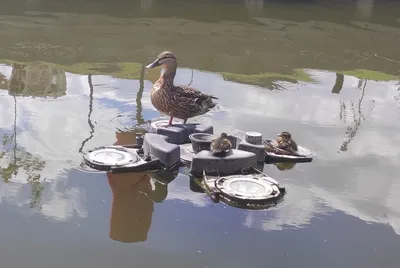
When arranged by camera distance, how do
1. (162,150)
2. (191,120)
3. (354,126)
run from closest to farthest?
(162,150)
(191,120)
(354,126)

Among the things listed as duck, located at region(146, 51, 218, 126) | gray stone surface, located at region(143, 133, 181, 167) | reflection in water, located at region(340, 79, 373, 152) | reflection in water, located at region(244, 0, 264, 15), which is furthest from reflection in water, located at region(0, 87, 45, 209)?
reflection in water, located at region(244, 0, 264, 15)

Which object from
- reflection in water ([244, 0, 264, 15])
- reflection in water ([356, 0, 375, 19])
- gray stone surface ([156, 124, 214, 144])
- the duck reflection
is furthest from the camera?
reflection in water ([356, 0, 375, 19])

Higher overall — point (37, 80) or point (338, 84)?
point (338, 84)

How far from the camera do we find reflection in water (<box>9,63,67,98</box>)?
314 inches

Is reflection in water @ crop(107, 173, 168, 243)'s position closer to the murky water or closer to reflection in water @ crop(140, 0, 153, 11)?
the murky water

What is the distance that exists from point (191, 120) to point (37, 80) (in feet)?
9.11

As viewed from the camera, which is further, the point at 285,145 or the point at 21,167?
the point at 285,145

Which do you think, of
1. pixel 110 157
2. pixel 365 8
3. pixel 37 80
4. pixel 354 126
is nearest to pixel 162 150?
pixel 110 157

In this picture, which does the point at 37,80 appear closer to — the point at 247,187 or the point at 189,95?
the point at 189,95

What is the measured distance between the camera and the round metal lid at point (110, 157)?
215 inches

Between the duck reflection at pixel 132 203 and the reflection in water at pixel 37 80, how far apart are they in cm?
305

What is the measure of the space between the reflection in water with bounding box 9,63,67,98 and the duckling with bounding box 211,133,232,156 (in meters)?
3.33

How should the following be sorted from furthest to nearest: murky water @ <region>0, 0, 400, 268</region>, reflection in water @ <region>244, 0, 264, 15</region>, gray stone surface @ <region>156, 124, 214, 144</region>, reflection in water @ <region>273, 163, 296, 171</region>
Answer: reflection in water @ <region>244, 0, 264, 15</region> < gray stone surface @ <region>156, 124, 214, 144</region> < reflection in water @ <region>273, 163, 296, 171</region> < murky water @ <region>0, 0, 400, 268</region>

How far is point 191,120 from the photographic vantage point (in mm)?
7176
